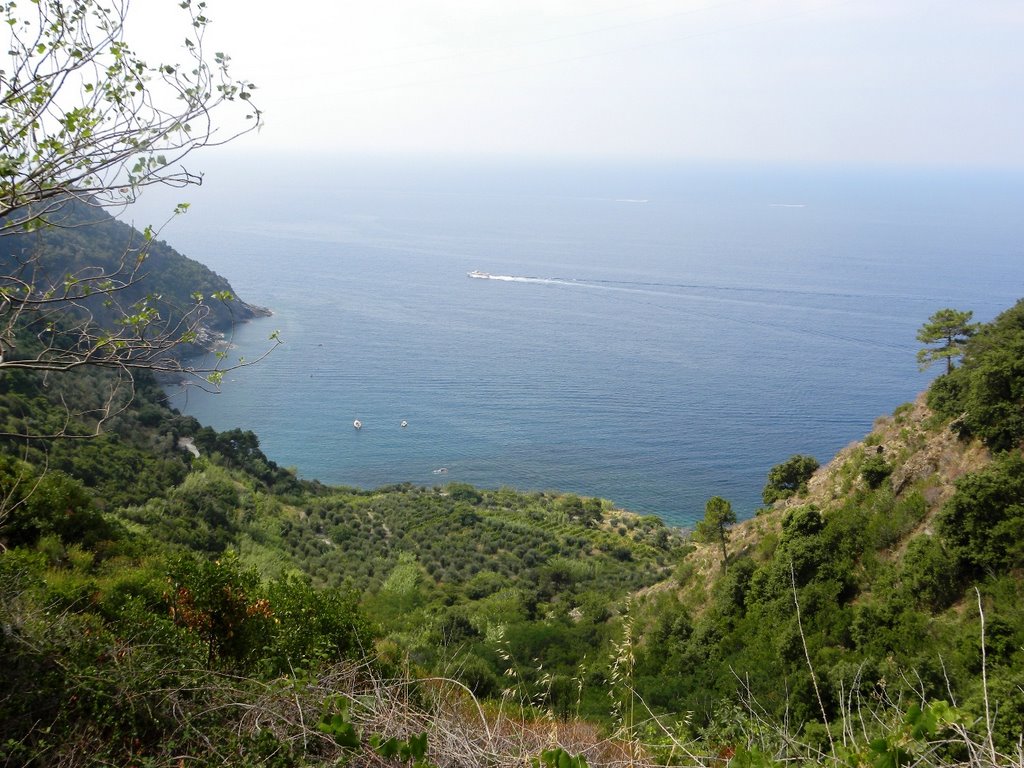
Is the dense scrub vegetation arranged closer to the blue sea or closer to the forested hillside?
the forested hillside

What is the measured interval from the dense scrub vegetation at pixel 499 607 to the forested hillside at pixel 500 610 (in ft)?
0.13

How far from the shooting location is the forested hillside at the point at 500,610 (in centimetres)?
345

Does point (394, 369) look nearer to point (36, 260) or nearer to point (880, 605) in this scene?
point (880, 605)

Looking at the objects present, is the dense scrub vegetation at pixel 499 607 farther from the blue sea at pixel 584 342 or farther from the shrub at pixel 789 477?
the blue sea at pixel 584 342

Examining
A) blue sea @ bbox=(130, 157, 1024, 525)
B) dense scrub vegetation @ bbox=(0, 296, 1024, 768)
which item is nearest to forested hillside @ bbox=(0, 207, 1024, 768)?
dense scrub vegetation @ bbox=(0, 296, 1024, 768)

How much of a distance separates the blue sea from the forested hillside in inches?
328

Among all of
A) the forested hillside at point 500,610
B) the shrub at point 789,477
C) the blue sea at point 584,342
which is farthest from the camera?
the blue sea at point 584,342

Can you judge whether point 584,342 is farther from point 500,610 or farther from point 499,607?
point 500,610

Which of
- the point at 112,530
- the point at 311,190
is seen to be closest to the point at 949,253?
the point at 112,530

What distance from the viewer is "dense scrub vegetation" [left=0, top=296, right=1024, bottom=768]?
11.6 feet

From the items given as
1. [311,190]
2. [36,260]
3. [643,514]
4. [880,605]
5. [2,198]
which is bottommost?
[643,514]

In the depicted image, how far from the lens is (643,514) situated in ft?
108

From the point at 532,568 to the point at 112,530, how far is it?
49.0 feet

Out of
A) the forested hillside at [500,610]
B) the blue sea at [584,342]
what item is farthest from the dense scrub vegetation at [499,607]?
the blue sea at [584,342]
